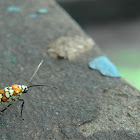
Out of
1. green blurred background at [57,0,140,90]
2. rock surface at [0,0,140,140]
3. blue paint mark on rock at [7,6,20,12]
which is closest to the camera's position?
rock surface at [0,0,140,140]

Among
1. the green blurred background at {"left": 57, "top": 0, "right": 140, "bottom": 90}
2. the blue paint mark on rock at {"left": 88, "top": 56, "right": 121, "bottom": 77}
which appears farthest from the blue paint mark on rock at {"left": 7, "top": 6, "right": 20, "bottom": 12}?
the green blurred background at {"left": 57, "top": 0, "right": 140, "bottom": 90}

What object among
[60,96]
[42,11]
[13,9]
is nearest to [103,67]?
[60,96]

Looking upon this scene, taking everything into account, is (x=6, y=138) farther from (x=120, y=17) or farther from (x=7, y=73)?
(x=120, y=17)

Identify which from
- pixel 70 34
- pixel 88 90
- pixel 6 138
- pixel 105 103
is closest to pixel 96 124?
pixel 105 103

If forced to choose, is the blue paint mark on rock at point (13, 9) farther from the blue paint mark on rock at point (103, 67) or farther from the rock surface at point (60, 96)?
the blue paint mark on rock at point (103, 67)

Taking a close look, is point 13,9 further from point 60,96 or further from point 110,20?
point 110,20

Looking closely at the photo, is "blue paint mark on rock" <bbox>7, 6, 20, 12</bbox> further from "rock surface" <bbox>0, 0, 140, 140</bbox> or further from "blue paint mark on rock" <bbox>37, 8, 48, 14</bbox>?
"rock surface" <bbox>0, 0, 140, 140</bbox>
